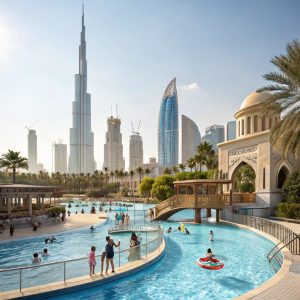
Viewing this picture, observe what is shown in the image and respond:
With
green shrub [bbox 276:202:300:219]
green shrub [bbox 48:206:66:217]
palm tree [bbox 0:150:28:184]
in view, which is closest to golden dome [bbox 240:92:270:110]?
green shrub [bbox 276:202:300:219]

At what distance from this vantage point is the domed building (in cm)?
3347

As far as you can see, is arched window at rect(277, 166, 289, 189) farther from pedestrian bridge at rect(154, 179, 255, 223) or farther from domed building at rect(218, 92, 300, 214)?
pedestrian bridge at rect(154, 179, 255, 223)

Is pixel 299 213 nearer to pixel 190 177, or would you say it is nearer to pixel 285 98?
pixel 285 98

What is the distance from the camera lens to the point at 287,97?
68.1 feet

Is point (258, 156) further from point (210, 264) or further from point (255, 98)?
point (210, 264)

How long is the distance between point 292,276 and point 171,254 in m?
8.61

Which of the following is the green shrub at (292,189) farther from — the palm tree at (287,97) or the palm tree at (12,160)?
the palm tree at (12,160)

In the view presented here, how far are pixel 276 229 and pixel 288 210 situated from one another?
1021cm

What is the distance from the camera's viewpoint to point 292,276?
12430mm

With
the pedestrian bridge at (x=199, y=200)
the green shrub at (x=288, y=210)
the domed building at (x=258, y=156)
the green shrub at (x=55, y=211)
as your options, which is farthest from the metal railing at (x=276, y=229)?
the green shrub at (x=55, y=211)

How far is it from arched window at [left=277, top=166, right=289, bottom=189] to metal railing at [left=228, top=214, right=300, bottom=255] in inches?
372

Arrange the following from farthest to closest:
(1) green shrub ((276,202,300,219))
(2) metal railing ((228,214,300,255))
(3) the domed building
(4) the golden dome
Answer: (4) the golden dome, (3) the domed building, (1) green shrub ((276,202,300,219)), (2) metal railing ((228,214,300,255))

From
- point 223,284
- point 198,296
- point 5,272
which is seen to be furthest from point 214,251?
point 5,272

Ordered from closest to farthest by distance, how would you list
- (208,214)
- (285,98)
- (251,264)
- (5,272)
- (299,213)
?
(5,272), (251,264), (285,98), (299,213), (208,214)
